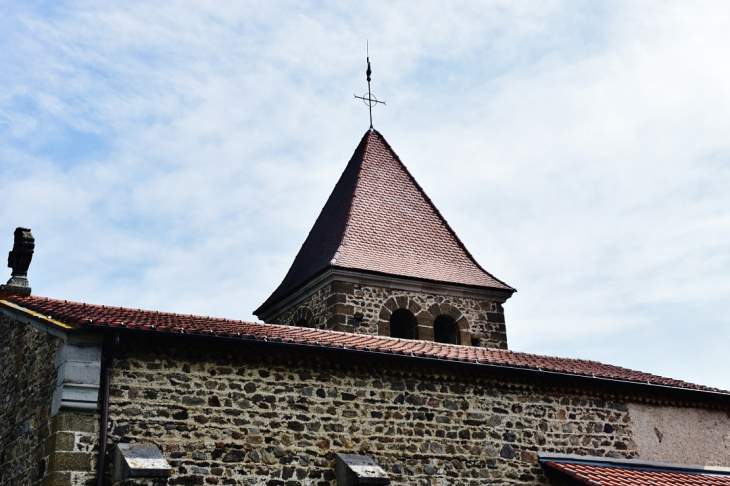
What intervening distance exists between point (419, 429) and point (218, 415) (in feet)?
8.53

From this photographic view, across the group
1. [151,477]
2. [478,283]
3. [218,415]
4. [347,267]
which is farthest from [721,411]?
[151,477]

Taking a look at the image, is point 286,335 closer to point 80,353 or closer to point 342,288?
point 80,353

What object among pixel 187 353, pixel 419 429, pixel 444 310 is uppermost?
pixel 444 310

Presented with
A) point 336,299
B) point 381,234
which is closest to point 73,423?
point 336,299

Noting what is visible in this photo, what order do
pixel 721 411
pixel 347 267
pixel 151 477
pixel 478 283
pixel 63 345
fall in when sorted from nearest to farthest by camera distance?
pixel 151 477, pixel 63 345, pixel 721 411, pixel 347 267, pixel 478 283

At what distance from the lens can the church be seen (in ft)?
29.3

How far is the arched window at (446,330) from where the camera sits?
15.8 m

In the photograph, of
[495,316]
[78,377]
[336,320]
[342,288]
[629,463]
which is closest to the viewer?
[78,377]

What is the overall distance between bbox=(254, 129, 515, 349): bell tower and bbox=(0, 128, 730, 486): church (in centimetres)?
303

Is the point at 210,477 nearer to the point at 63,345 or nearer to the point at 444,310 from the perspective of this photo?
the point at 63,345

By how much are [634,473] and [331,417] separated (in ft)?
14.5

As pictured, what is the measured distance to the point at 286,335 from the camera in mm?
10461

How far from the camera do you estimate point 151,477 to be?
8203 millimetres

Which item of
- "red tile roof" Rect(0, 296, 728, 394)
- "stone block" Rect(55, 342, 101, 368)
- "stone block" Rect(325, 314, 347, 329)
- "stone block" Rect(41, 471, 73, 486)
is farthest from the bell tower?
"stone block" Rect(41, 471, 73, 486)
